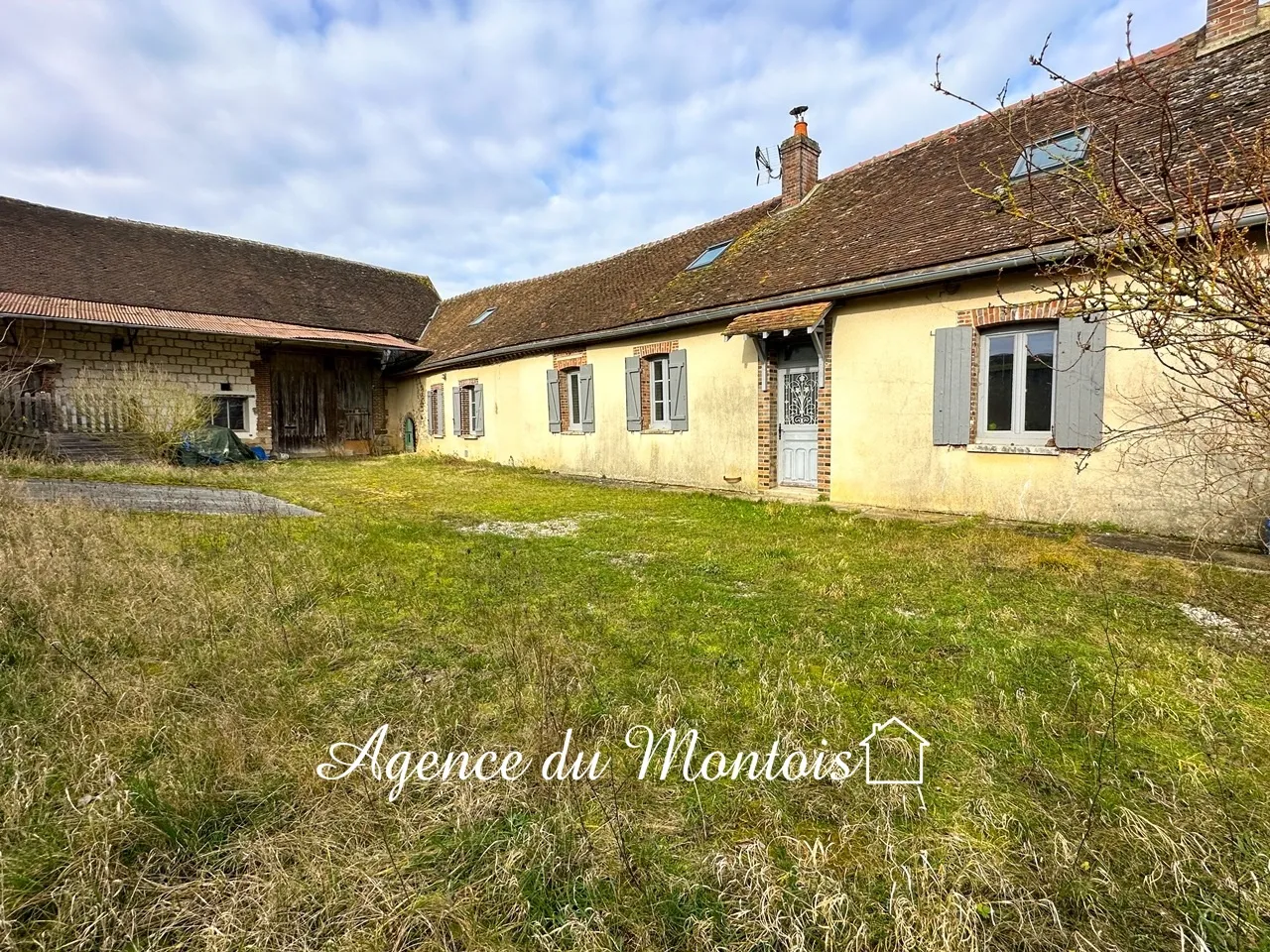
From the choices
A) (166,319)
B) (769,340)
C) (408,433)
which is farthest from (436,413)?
(769,340)

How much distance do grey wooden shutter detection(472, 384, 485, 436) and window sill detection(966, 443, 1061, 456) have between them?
34.9 feet

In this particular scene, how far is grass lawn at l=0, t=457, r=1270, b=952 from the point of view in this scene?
154 centimetres

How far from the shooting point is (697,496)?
8.78 metres

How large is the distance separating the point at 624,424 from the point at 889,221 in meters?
5.11

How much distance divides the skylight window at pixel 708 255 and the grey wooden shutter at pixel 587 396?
258cm

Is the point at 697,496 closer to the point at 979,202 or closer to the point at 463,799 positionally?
the point at 979,202

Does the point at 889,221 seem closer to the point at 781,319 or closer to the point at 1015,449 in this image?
the point at 781,319

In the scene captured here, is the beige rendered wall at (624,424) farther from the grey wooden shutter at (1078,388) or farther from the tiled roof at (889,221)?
the grey wooden shutter at (1078,388)

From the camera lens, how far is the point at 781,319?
796 centimetres

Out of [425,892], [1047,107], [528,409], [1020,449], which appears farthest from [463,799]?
[528,409]

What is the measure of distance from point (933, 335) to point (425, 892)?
7148mm

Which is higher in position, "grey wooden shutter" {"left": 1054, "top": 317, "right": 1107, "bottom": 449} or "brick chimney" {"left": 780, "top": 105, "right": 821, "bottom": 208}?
"brick chimney" {"left": 780, "top": 105, "right": 821, "bottom": 208}

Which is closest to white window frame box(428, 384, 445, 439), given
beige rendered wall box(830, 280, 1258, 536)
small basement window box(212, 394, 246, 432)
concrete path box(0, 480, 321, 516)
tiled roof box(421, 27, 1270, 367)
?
tiled roof box(421, 27, 1270, 367)

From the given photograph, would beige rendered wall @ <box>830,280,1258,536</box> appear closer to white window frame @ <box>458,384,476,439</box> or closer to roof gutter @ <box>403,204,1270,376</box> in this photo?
roof gutter @ <box>403,204,1270,376</box>
